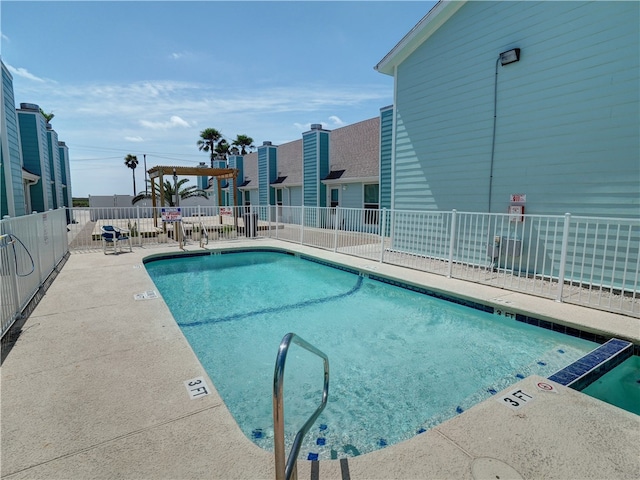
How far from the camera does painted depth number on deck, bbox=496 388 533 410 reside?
240 centimetres

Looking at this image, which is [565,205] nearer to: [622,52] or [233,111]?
[622,52]

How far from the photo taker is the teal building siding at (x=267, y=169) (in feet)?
63.6

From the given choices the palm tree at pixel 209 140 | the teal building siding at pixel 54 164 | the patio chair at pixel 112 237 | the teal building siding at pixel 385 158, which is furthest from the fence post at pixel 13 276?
the palm tree at pixel 209 140

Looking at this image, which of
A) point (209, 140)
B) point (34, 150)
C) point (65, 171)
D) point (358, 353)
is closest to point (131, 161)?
point (209, 140)

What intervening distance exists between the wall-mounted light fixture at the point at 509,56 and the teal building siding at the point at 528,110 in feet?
0.41

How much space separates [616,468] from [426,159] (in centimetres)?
714

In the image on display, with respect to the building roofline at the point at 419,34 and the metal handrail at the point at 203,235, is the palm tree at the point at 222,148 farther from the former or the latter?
the building roofline at the point at 419,34

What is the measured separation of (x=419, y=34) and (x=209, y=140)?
30.2 metres

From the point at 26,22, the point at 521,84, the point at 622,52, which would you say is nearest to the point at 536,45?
the point at 521,84

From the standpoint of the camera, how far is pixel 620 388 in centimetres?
318

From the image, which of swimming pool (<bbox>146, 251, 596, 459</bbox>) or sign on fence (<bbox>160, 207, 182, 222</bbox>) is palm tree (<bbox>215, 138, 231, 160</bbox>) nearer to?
sign on fence (<bbox>160, 207, 182, 222</bbox>)

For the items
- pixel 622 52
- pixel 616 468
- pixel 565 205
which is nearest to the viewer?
pixel 616 468

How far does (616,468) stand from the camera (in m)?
1.81

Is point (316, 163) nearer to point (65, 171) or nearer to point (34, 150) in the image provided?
point (34, 150)
